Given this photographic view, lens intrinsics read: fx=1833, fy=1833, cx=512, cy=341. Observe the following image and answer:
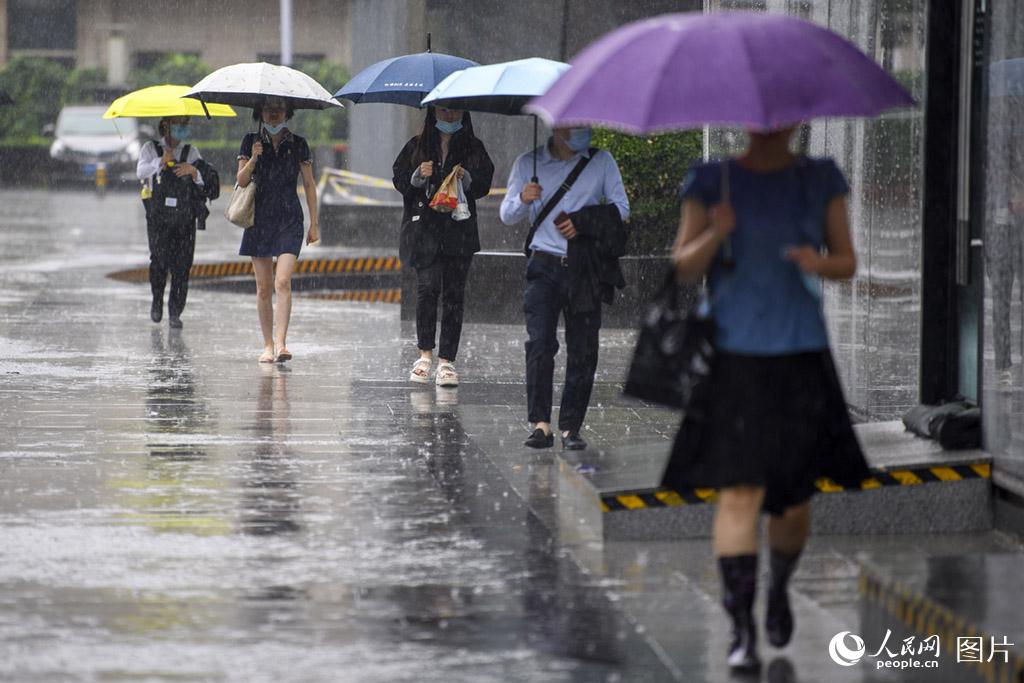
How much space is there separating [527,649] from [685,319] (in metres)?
1.14

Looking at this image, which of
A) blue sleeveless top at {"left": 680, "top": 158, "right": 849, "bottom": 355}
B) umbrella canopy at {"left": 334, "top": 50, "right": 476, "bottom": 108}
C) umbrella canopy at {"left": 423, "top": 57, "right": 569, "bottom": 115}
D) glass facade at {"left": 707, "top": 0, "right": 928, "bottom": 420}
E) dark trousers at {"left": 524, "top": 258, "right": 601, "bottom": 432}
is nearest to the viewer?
blue sleeveless top at {"left": 680, "top": 158, "right": 849, "bottom": 355}

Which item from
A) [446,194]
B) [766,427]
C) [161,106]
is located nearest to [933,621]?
[766,427]

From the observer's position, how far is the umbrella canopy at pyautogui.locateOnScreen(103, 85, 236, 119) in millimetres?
14266

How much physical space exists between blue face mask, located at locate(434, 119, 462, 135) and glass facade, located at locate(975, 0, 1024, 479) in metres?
4.28

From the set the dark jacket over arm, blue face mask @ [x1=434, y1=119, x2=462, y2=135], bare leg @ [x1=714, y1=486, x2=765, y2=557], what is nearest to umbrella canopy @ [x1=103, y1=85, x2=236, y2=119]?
blue face mask @ [x1=434, y1=119, x2=462, y2=135]

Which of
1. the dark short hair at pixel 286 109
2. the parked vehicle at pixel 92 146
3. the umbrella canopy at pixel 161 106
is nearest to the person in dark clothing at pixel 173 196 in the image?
the umbrella canopy at pixel 161 106

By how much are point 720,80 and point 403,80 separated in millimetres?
6630

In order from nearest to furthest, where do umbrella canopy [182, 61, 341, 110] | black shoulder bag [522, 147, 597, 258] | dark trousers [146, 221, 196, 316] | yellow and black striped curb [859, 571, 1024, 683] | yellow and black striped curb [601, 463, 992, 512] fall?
yellow and black striped curb [859, 571, 1024, 683]
yellow and black striped curb [601, 463, 992, 512]
black shoulder bag [522, 147, 597, 258]
umbrella canopy [182, 61, 341, 110]
dark trousers [146, 221, 196, 316]

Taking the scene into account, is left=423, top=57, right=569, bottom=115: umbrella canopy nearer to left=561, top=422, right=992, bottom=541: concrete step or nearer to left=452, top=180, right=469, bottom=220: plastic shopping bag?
left=452, top=180, right=469, bottom=220: plastic shopping bag

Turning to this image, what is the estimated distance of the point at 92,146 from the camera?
4056 cm

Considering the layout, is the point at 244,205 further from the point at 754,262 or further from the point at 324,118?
the point at 324,118

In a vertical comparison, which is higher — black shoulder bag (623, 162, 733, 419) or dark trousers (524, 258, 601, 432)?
black shoulder bag (623, 162, 733, 419)

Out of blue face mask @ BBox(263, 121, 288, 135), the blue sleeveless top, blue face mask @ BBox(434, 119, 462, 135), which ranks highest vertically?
blue face mask @ BBox(434, 119, 462, 135)

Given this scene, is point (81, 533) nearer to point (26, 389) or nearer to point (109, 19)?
point (26, 389)
